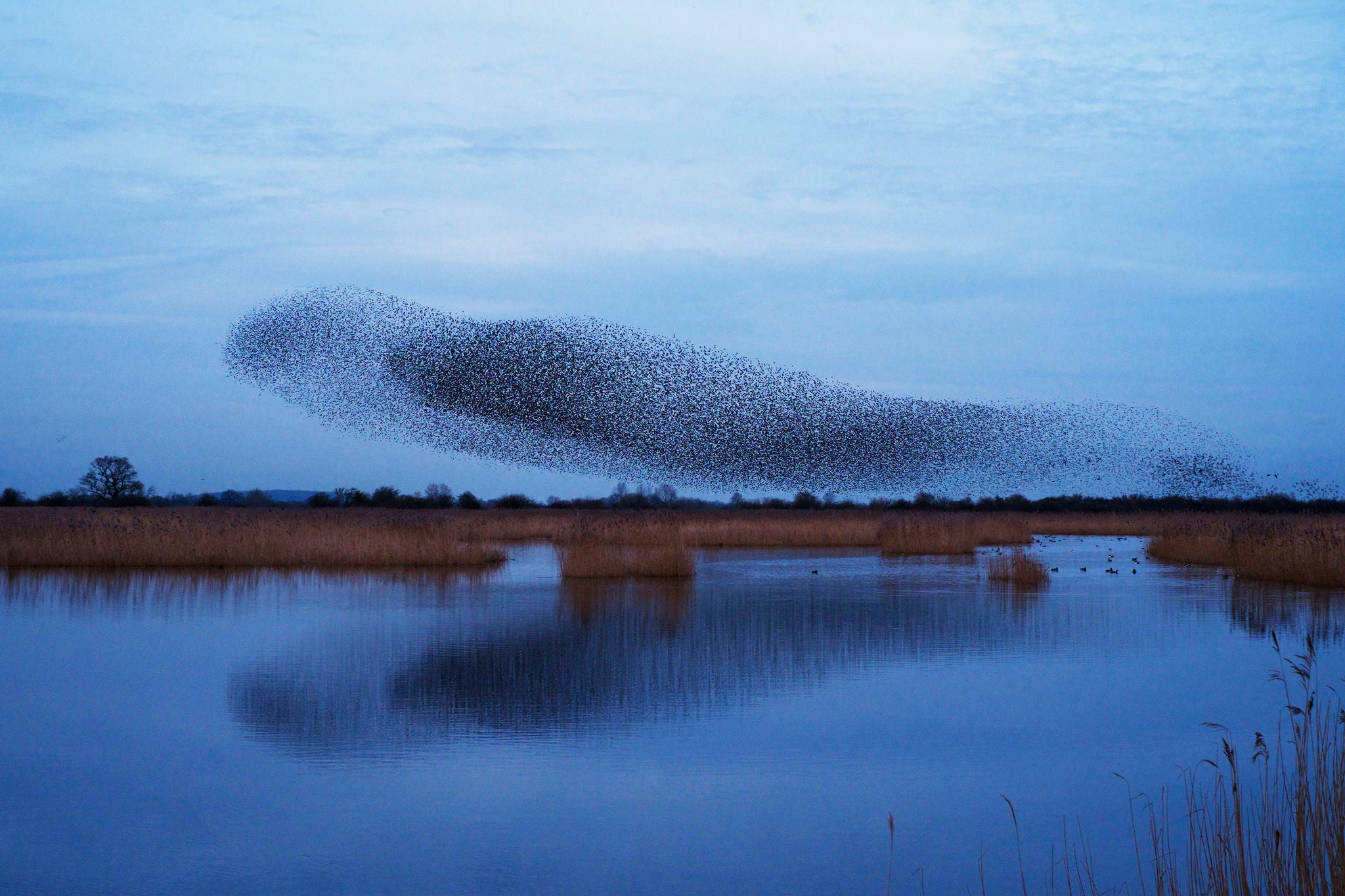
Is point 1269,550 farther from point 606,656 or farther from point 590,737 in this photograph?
point 590,737

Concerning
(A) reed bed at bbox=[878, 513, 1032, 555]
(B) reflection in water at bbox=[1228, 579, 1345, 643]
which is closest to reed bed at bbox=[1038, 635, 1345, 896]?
(B) reflection in water at bbox=[1228, 579, 1345, 643]

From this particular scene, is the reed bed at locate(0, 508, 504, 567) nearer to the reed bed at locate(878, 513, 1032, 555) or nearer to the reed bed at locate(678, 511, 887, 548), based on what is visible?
the reed bed at locate(678, 511, 887, 548)

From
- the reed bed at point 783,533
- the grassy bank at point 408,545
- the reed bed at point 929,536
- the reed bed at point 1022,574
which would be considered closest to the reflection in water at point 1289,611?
the grassy bank at point 408,545

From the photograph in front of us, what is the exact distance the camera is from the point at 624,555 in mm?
17016

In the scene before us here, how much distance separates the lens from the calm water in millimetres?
4395

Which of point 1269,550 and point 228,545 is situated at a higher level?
point 1269,550

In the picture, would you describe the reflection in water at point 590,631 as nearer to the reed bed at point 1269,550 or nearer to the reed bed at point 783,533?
the reed bed at point 1269,550

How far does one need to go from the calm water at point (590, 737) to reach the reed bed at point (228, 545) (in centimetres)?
470

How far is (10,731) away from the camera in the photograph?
257 inches

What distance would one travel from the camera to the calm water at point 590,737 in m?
4.39

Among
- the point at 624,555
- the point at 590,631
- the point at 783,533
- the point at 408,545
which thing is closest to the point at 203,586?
the point at 408,545

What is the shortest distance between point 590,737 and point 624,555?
35.0ft

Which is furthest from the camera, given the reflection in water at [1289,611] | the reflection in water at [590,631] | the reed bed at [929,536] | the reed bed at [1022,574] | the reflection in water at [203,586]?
the reed bed at [929,536]

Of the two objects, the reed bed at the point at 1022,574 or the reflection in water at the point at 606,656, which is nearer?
the reflection in water at the point at 606,656
